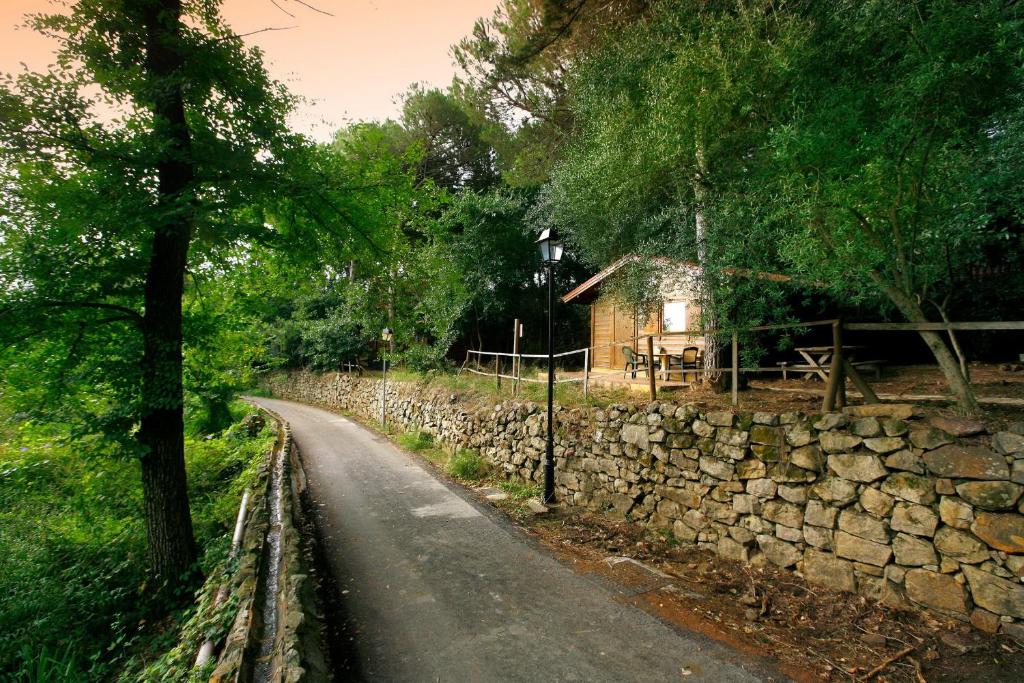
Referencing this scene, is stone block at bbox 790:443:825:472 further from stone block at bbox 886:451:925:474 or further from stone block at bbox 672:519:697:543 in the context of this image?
stone block at bbox 672:519:697:543

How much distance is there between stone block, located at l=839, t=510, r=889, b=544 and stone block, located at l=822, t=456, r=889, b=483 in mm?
361

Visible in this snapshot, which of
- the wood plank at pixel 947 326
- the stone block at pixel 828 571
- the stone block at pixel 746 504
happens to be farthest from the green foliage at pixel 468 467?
the wood plank at pixel 947 326

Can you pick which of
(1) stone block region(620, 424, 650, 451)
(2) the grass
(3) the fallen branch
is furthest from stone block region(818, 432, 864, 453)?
(2) the grass

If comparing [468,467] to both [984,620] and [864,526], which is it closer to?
[864,526]

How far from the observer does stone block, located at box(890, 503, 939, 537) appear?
4.21m

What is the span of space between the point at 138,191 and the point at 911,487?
8550mm

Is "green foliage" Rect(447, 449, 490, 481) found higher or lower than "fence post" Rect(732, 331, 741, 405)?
lower

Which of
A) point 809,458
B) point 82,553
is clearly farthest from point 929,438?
point 82,553

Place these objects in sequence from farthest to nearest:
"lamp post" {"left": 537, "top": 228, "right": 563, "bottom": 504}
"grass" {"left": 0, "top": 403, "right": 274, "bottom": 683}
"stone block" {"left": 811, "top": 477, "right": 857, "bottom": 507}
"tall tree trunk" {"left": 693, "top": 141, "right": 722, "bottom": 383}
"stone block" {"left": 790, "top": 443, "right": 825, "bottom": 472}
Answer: "lamp post" {"left": 537, "top": 228, "right": 563, "bottom": 504} < "tall tree trunk" {"left": 693, "top": 141, "right": 722, "bottom": 383} < "grass" {"left": 0, "top": 403, "right": 274, "bottom": 683} < "stone block" {"left": 790, "top": 443, "right": 825, "bottom": 472} < "stone block" {"left": 811, "top": 477, "right": 857, "bottom": 507}

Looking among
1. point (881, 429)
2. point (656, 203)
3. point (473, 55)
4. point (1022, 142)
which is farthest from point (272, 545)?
point (473, 55)

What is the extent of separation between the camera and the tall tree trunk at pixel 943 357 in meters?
4.63

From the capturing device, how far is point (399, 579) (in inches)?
209

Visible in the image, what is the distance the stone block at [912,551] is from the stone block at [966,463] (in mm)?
666

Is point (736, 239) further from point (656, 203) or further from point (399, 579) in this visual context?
point (399, 579)
